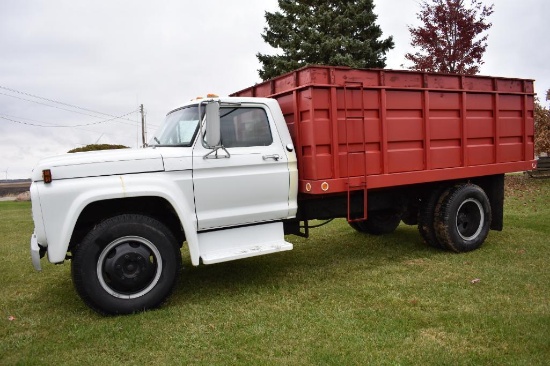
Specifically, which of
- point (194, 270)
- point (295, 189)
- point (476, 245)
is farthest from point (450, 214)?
point (194, 270)

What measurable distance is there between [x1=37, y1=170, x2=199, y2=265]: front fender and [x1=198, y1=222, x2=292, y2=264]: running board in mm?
447

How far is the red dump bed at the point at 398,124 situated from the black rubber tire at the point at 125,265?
176 cm

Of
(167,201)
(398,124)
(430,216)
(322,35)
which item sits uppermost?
(322,35)

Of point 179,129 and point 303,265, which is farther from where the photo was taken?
point 303,265

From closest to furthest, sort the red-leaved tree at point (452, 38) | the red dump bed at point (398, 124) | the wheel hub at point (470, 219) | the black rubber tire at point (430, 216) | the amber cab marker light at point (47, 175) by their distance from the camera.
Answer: the amber cab marker light at point (47, 175), the red dump bed at point (398, 124), the black rubber tire at point (430, 216), the wheel hub at point (470, 219), the red-leaved tree at point (452, 38)

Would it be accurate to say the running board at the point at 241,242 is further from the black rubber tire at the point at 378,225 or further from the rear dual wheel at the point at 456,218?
the black rubber tire at the point at 378,225

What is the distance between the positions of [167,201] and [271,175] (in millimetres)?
1170

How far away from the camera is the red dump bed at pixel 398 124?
17.5 ft

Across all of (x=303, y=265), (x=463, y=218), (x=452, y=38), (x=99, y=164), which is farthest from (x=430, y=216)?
(x=452, y=38)

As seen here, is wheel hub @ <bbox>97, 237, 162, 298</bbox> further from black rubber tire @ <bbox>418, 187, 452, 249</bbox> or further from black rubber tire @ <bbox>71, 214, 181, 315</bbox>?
black rubber tire @ <bbox>418, 187, 452, 249</bbox>

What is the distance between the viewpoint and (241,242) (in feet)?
16.9

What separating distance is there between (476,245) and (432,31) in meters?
12.1

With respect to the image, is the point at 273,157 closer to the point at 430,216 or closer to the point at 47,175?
the point at 47,175

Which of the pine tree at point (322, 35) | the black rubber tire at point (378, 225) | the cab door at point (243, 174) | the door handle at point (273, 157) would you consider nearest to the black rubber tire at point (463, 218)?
the black rubber tire at point (378, 225)
